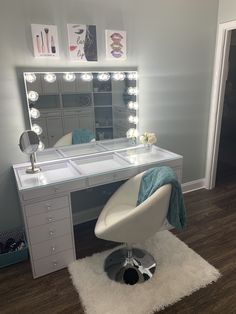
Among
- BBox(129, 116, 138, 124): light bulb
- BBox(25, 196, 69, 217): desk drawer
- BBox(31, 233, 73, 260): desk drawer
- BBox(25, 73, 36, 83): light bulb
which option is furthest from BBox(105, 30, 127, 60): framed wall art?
BBox(31, 233, 73, 260): desk drawer

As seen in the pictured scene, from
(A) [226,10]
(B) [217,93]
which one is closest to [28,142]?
(B) [217,93]

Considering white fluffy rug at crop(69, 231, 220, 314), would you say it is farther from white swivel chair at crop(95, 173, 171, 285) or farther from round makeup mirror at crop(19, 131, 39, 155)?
round makeup mirror at crop(19, 131, 39, 155)

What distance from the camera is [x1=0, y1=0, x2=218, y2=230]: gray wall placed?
2.00 m

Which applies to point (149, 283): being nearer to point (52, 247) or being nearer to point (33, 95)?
point (52, 247)

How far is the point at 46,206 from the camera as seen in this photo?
1861 mm

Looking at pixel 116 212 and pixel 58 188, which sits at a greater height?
pixel 58 188

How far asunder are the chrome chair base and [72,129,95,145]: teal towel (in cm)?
110

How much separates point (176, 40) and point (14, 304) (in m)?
2.82

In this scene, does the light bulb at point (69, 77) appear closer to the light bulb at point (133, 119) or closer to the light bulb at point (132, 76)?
the light bulb at point (132, 76)

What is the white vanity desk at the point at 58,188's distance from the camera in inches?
72.1

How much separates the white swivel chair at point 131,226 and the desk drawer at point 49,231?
0.95 ft

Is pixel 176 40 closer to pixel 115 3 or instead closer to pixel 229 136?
pixel 115 3

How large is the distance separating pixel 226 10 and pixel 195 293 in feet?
9.22

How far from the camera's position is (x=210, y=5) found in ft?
8.95
